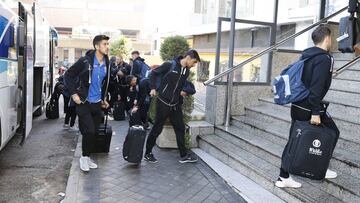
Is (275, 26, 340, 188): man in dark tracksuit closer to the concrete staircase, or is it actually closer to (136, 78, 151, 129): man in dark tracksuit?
the concrete staircase

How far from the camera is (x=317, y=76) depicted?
13.2 ft

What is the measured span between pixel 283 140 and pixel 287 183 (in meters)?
1.26

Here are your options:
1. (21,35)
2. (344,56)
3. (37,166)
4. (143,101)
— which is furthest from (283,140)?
(21,35)

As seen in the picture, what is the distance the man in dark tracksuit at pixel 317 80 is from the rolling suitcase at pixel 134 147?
8.47 ft

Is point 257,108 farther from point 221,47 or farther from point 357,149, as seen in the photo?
point 357,149

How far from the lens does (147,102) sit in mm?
8234

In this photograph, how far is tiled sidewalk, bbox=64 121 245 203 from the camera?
4711 mm

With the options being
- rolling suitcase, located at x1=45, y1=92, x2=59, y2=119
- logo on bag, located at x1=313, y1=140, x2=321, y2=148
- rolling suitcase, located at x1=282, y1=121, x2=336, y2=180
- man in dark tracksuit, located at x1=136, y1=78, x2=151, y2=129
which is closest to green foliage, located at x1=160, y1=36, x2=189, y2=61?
rolling suitcase, located at x1=45, y1=92, x2=59, y2=119

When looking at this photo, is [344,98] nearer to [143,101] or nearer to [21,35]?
[143,101]

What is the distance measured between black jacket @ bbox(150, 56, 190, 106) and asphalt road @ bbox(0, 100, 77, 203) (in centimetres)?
187

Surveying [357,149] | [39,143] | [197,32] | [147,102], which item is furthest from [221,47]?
[197,32]

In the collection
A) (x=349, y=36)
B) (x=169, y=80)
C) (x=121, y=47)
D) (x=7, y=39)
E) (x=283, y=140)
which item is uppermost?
(x=121, y=47)

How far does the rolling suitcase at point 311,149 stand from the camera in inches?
160

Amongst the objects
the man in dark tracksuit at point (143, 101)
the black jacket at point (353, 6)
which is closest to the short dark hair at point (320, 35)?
the black jacket at point (353, 6)
